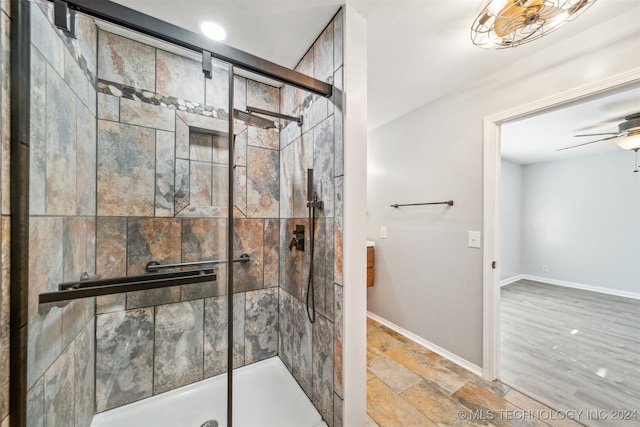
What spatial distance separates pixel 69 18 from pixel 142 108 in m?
0.48

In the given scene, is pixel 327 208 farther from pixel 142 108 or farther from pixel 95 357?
pixel 95 357

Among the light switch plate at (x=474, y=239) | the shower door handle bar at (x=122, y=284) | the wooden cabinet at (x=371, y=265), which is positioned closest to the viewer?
the shower door handle bar at (x=122, y=284)

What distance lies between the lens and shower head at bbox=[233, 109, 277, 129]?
1.78m

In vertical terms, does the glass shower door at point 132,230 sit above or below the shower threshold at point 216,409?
above

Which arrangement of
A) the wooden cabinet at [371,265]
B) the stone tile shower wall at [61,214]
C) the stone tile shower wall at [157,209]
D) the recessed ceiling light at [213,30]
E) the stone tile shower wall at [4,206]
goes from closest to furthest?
1. the stone tile shower wall at [4,206]
2. the stone tile shower wall at [61,214]
3. the stone tile shower wall at [157,209]
4. the recessed ceiling light at [213,30]
5. the wooden cabinet at [371,265]

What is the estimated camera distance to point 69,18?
904 mm

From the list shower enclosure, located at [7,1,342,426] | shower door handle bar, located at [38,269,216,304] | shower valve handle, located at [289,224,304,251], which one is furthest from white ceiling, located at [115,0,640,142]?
shower door handle bar, located at [38,269,216,304]

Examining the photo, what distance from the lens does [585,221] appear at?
4.34 meters

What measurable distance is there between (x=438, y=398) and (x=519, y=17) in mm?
2394

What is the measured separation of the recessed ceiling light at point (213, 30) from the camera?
1458mm

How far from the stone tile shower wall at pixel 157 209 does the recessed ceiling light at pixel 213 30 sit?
0.37 meters

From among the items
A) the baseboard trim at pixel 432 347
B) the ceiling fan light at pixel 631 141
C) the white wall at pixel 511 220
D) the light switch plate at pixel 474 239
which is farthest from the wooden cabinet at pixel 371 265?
the white wall at pixel 511 220

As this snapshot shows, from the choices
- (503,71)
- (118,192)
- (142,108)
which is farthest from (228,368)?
(503,71)

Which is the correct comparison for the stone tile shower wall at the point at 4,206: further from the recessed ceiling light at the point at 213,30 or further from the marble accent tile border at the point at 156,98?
the recessed ceiling light at the point at 213,30
